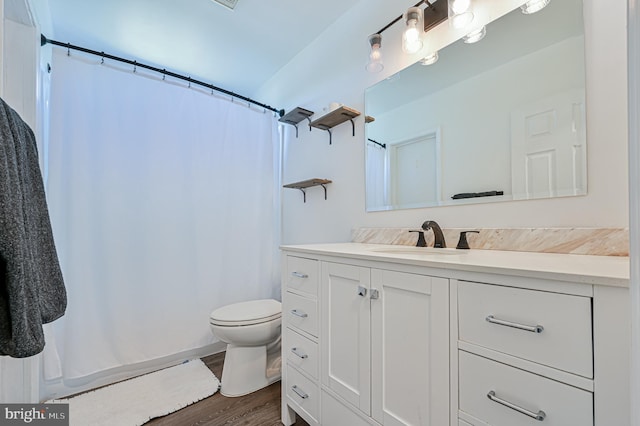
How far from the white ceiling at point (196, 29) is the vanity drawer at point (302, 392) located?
83.2 inches

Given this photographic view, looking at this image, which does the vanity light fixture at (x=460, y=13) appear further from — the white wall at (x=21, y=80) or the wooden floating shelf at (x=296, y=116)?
the white wall at (x=21, y=80)

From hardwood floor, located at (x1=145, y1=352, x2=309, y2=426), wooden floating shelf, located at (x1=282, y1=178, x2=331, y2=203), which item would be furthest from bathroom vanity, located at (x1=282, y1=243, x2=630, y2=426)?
wooden floating shelf, located at (x1=282, y1=178, x2=331, y2=203)

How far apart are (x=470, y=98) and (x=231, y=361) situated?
6.20ft

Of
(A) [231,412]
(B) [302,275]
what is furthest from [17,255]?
(A) [231,412]

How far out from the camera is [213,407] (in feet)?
4.83

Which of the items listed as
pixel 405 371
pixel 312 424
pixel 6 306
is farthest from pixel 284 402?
pixel 6 306


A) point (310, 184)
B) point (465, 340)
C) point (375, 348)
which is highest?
point (310, 184)

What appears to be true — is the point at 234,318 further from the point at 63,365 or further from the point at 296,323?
the point at 63,365

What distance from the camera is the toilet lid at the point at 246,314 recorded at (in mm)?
1549

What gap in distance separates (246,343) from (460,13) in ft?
6.50

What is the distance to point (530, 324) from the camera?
2.01 feet

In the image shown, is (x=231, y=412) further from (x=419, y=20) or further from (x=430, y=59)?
(x=419, y=20)

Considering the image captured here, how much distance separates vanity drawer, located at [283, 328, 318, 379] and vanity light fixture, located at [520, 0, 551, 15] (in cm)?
160

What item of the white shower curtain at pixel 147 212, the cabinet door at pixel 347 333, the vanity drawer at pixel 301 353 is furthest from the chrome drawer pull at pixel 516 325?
the white shower curtain at pixel 147 212
